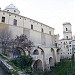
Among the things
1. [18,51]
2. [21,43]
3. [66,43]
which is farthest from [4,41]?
[66,43]

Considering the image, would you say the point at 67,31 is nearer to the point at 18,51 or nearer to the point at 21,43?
the point at 18,51

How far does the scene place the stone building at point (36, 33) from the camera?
3512 centimetres

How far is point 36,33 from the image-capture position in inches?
1686

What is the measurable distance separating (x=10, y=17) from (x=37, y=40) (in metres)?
11.4

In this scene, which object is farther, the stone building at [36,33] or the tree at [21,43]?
the stone building at [36,33]

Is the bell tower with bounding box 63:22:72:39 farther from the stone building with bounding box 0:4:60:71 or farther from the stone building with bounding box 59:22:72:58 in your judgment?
the stone building with bounding box 0:4:60:71

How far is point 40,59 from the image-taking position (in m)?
34.1

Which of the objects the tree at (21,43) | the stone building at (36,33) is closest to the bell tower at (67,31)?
the stone building at (36,33)

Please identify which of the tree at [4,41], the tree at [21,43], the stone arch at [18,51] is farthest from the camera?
the stone arch at [18,51]

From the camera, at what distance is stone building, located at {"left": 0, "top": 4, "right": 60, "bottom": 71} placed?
35.1 m

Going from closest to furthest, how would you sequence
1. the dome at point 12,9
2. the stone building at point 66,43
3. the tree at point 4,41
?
the tree at point 4,41 → the dome at point 12,9 → the stone building at point 66,43

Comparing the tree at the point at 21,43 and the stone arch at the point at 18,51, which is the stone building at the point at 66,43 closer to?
the tree at the point at 21,43

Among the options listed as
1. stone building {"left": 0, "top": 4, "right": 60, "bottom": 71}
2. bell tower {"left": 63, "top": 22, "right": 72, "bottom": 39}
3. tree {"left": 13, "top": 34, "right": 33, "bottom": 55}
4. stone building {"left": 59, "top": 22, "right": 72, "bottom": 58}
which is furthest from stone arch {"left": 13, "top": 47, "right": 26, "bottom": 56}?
bell tower {"left": 63, "top": 22, "right": 72, "bottom": 39}

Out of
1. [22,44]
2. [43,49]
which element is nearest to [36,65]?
[43,49]
